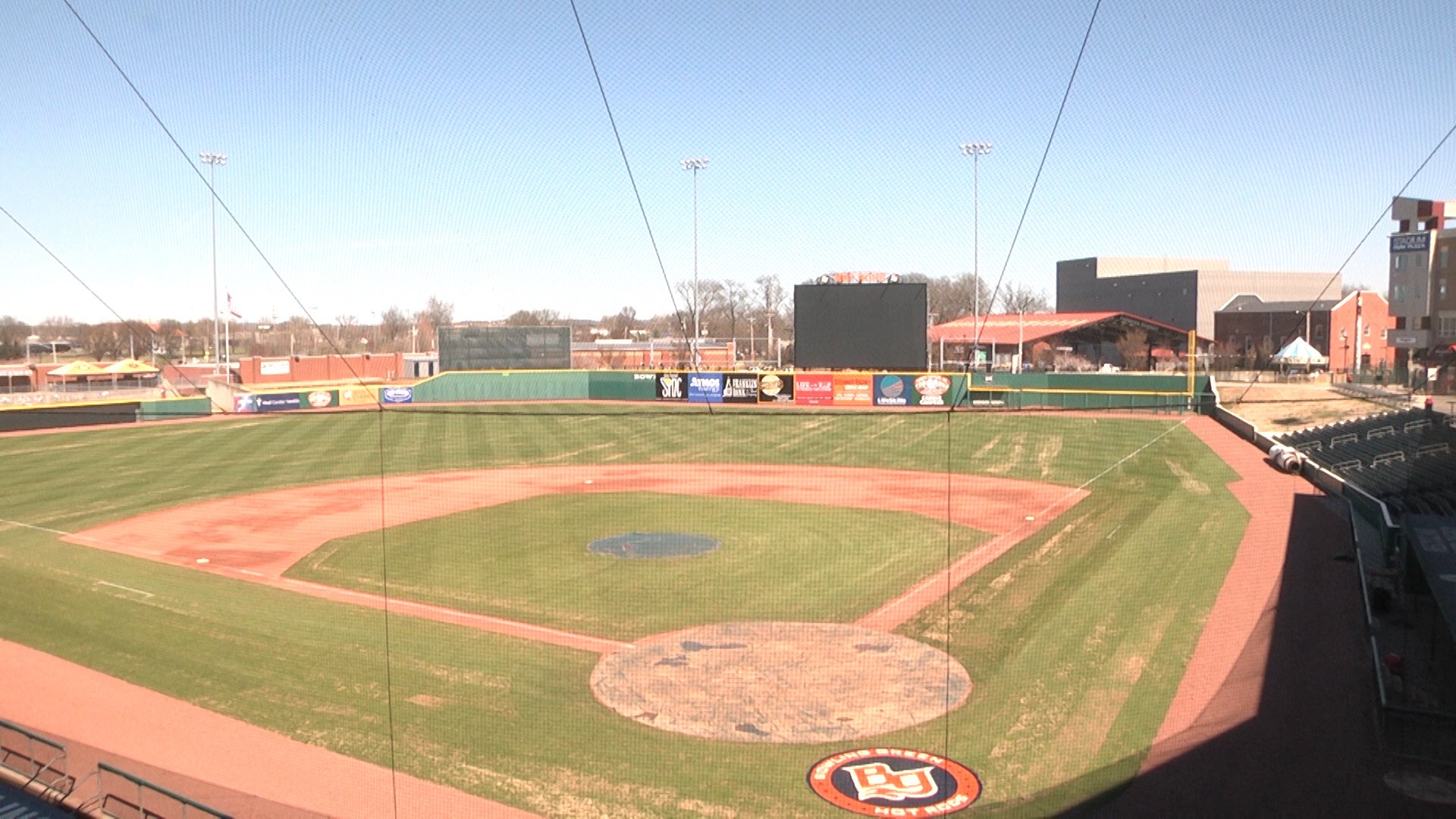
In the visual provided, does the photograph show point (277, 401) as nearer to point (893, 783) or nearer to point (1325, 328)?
point (893, 783)

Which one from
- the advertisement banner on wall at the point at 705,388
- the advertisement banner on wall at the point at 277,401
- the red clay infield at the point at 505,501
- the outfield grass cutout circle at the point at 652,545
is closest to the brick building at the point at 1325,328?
the red clay infield at the point at 505,501

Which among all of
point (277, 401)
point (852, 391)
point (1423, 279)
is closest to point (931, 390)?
point (852, 391)

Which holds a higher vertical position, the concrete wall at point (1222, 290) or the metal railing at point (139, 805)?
the concrete wall at point (1222, 290)

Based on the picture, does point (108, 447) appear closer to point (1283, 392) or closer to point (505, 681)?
point (505, 681)

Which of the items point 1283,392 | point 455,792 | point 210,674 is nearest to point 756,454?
point 1283,392

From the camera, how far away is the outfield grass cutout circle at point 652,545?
17203mm

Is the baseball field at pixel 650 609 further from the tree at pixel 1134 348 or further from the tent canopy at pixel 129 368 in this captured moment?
the tent canopy at pixel 129 368

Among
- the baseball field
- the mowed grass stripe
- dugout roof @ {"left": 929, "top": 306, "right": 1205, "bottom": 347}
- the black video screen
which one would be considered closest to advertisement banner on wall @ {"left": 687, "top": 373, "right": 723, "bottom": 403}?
dugout roof @ {"left": 929, "top": 306, "right": 1205, "bottom": 347}

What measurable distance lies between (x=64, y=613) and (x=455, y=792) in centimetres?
863

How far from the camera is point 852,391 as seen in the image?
37438 mm

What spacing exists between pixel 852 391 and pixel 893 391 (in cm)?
156

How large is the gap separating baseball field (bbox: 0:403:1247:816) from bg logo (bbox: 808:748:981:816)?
8.2 inches

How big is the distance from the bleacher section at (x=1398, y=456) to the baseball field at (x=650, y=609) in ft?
7.55

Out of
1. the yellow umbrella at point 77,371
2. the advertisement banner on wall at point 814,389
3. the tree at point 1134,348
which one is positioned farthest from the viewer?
the yellow umbrella at point 77,371
